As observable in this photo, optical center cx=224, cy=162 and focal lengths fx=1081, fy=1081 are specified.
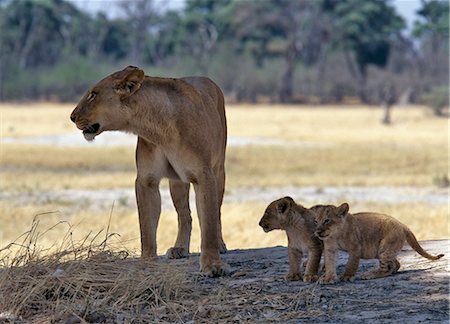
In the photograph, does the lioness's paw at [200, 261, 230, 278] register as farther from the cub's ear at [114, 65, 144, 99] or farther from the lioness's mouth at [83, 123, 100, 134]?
the cub's ear at [114, 65, 144, 99]

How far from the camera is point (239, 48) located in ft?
258

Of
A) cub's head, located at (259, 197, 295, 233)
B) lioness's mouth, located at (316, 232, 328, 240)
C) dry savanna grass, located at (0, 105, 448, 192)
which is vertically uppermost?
cub's head, located at (259, 197, 295, 233)

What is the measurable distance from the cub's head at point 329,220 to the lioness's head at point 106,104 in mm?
1622

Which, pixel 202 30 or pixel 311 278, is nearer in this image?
pixel 311 278

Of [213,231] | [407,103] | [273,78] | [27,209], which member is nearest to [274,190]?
[27,209]

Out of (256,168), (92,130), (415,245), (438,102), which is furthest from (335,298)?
(438,102)

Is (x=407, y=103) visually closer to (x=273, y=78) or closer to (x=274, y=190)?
(x=273, y=78)

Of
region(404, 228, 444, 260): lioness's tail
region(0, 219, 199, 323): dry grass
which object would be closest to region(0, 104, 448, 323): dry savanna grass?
region(0, 219, 199, 323): dry grass

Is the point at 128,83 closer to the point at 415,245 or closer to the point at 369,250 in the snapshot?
the point at 369,250

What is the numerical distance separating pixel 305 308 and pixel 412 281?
926 mm

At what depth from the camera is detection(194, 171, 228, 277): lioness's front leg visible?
769 cm

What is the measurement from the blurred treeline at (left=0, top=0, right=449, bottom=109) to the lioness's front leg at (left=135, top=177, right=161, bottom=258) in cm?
5828

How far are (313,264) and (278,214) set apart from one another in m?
0.42

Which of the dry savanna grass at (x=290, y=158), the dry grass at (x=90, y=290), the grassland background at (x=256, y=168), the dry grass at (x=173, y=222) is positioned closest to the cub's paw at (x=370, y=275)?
the dry grass at (x=90, y=290)
